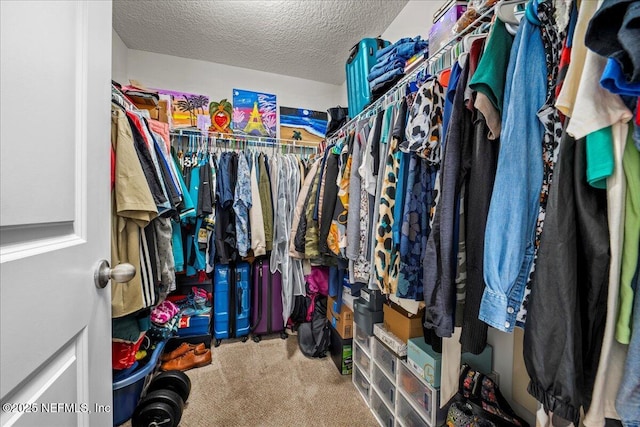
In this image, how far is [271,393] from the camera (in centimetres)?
159

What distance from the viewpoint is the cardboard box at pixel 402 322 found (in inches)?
48.4

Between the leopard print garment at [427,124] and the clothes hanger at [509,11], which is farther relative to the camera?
the leopard print garment at [427,124]

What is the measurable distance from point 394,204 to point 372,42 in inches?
49.5

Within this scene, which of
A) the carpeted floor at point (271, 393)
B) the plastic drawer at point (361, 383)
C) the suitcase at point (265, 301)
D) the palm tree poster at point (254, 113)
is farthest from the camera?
the palm tree poster at point (254, 113)

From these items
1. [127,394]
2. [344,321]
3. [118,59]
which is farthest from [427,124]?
[118,59]

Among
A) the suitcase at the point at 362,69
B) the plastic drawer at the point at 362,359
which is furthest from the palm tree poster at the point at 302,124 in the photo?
the plastic drawer at the point at 362,359

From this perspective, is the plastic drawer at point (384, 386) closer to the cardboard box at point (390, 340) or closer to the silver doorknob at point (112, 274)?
the cardboard box at point (390, 340)

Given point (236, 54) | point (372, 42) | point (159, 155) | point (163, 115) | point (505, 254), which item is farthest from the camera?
point (236, 54)

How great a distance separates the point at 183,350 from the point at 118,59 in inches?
92.7

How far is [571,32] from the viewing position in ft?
1.63

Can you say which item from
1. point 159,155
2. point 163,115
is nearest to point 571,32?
point 159,155

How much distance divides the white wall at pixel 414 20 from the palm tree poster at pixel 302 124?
40.3 inches

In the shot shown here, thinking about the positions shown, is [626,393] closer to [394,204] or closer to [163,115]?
[394,204]

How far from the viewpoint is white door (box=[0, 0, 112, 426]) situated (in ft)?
1.07
